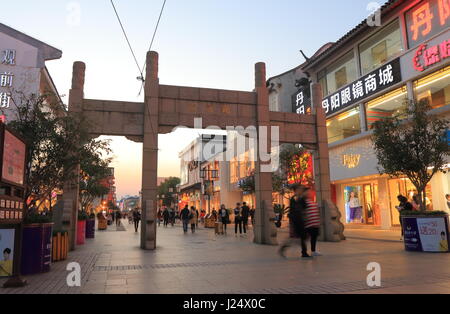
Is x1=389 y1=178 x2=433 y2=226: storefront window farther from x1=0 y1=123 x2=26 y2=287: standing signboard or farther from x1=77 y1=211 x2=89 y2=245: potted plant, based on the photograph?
x1=0 y1=123 x2=26 y2=287: standing signboard

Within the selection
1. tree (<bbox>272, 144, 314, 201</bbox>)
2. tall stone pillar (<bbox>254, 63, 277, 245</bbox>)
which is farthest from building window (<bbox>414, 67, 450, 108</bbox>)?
tree (<bbox>272, 144, 314, 201</bbox>)

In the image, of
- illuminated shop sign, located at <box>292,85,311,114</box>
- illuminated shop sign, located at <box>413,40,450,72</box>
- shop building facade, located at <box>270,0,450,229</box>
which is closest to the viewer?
illuminated shop sign, located at <box>413,40,450,72</box>

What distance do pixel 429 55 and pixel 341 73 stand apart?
8324 mm

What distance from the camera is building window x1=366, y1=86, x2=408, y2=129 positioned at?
19.5 meters

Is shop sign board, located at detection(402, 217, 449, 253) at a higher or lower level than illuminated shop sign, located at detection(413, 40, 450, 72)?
lower

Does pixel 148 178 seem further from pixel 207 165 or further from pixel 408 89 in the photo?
pixel 207 165

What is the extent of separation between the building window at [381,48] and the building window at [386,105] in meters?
2.06

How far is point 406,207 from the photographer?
583 inches

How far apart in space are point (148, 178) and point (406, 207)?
34.6 ft

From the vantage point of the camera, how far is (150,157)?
1388 centimetres

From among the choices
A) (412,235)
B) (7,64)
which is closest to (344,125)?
(412,235)

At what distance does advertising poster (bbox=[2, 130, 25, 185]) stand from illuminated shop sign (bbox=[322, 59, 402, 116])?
18.4 m

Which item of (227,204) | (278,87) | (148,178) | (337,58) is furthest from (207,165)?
(148,178)

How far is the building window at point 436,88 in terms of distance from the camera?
54.7 ft
